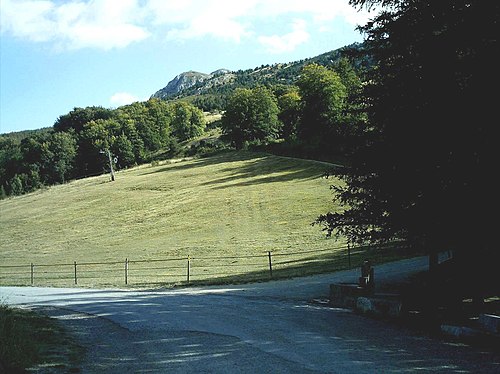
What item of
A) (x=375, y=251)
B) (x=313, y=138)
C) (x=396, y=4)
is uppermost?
(x=313, y=138)

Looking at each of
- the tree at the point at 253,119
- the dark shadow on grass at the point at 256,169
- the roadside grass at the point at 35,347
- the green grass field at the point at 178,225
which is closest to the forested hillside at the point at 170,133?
the tree at the point at 253,119

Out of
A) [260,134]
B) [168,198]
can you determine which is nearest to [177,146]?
[260,134]

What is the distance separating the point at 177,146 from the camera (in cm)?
12069

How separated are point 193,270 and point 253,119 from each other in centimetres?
7506

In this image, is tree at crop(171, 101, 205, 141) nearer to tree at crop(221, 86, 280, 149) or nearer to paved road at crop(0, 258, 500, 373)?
tree at crop(221, 86, 280, 149)

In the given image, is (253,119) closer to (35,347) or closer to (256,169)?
(256,169)

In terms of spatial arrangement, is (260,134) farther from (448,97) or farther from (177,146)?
(448,97)

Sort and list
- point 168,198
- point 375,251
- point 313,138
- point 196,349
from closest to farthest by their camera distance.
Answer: point 196,349 → point 375,251 → point 168,198 → point 313,138

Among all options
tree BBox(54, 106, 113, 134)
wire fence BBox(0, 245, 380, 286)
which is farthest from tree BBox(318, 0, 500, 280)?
tree BBox(54, 106, 113, 134)

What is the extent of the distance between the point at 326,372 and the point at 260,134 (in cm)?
9646

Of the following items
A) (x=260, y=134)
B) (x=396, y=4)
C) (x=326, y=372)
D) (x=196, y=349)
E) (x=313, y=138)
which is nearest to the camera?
(x=326, y=372)

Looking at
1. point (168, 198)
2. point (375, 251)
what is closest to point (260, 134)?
point (168, 198)

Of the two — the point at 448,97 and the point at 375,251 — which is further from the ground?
the point at 448,97

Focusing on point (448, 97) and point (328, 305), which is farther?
point (328, 305)
